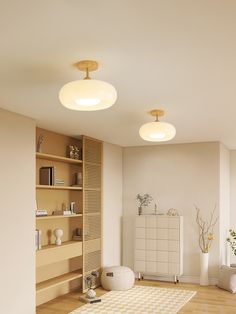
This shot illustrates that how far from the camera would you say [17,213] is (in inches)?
183

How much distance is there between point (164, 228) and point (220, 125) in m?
2.30

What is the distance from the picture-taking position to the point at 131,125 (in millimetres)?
5535

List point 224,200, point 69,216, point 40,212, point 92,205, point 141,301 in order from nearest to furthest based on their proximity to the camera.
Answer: point 40,212 < point 141,301 < point 69,216 < point 92,205 < point 224,200

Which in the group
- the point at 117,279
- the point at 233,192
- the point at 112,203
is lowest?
the point at 117,279

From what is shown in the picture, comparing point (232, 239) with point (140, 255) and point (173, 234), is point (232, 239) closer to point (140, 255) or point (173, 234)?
point (173, 234)

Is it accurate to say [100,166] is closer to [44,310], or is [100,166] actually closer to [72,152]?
[72,152]

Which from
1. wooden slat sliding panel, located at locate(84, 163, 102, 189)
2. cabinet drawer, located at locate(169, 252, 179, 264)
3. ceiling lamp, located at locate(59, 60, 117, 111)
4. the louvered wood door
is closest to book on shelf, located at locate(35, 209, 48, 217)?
the louvered wood door

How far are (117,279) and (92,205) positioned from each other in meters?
1.22

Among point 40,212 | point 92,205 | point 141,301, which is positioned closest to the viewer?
point 40,212

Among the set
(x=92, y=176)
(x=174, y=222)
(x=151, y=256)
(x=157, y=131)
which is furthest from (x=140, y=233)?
(x=157, y=131)

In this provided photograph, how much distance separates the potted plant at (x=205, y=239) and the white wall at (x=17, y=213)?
3064mm

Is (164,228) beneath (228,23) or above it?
beneath

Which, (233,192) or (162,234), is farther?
(233,192)

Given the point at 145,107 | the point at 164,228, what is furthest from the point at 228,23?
the point at 164,228
